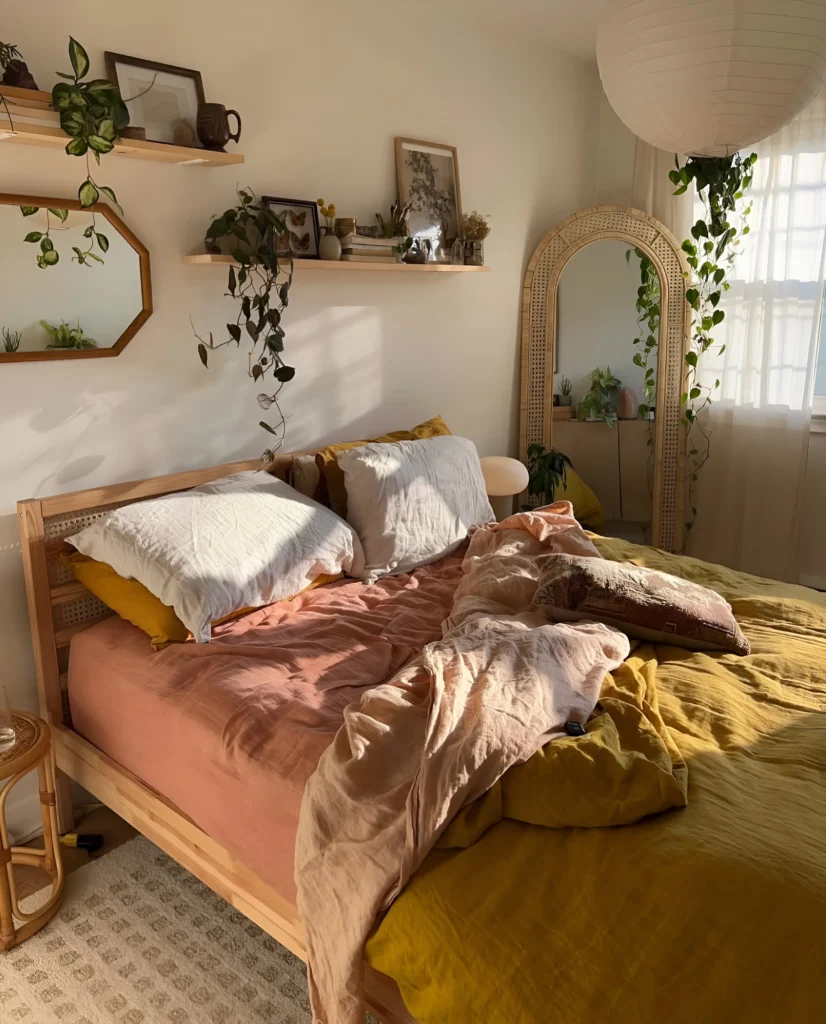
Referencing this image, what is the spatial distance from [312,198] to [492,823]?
88.3 inches

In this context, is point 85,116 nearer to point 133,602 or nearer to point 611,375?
point 133,602

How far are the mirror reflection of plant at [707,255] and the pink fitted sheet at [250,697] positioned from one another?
80.3 inches

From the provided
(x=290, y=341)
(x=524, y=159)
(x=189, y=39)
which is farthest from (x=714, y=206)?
(x=189, y=39)

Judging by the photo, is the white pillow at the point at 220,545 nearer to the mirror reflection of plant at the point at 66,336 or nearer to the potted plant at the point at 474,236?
the mirror reflection of plant at the point at 66,336

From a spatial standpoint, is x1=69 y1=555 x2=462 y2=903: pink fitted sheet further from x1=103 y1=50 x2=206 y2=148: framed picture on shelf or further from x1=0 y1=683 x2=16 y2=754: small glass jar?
x1=103 y1=50 x2=206 y2=148: framed picture on shelf

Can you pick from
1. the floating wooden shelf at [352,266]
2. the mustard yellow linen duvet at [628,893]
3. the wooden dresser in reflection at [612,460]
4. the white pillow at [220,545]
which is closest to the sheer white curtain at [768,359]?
the wooden dresser in reflection at [612,460]

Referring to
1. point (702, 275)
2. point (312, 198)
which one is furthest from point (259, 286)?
point (702, 275)

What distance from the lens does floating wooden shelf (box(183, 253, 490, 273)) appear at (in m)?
2.53

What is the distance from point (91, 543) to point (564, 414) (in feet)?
7.94

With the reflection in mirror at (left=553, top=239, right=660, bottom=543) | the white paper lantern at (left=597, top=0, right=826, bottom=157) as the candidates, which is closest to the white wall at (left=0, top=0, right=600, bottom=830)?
the reflection in mirror at (left=553, top=239, right=660, bottom=543)

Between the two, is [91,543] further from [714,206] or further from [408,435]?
[714,206]

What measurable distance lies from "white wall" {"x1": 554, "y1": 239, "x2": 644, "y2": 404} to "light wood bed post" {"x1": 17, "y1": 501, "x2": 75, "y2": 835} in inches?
98.9

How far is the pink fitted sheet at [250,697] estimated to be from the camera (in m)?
1.69

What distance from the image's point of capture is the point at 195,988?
187cm
